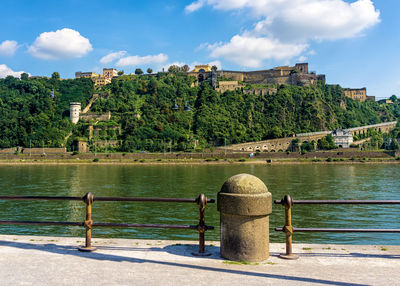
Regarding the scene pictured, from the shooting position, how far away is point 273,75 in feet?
373

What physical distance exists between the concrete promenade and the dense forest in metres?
76.8

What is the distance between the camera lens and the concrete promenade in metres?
3.74

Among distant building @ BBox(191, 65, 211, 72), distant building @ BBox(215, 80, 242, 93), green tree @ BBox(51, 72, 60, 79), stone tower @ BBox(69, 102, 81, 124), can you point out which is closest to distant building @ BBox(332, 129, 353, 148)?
distant building @ BBox(215, 80, 242, 93)

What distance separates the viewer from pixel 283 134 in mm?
92625

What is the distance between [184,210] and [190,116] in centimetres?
8116

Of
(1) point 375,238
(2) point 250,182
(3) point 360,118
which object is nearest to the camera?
(2) point 250,182

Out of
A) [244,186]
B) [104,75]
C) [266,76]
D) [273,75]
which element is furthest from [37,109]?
[244,186]

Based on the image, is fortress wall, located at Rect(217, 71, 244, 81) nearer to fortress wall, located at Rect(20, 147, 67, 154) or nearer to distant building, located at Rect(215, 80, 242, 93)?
distant building, located at Rect(215, 80, 242, 93)

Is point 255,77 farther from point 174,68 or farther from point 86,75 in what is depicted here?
point 86,75

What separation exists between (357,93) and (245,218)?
479 feet

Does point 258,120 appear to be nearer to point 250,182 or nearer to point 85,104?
point 85,104

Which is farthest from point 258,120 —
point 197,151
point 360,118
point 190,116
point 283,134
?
point 360,118

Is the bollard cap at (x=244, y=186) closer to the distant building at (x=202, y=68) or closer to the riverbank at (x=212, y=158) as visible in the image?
the riverbank at (x=212, y=158)

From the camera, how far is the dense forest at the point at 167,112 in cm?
Answer: 8625
